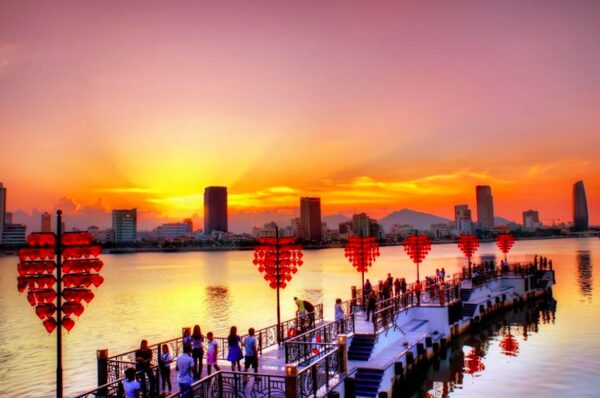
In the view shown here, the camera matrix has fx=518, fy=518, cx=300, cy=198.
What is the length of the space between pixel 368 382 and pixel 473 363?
13.4 metres

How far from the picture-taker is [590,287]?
252ft

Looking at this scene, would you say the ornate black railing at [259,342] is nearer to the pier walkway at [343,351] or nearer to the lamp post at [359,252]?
the pier walkway at [343,351]

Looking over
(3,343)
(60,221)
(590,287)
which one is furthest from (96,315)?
(590,287)

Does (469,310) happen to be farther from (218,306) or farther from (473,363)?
(218,306)

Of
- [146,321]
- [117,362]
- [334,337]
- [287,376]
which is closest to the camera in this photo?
[287,376]

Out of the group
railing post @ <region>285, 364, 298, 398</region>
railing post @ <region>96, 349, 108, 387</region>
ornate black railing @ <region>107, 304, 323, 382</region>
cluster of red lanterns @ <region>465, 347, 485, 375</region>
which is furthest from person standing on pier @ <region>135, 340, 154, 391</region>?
cluster of red lanterns @ <region>465, 347, 485, 375</region>

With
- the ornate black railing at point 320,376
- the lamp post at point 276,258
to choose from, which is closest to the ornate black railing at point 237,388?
the ornate black railing at point 320,376

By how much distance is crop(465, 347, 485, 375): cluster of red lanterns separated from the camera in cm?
3166

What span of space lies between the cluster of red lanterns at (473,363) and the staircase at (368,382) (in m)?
10.6

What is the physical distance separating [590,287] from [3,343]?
250 ft

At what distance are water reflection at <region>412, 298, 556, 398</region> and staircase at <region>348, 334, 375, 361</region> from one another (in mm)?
2711

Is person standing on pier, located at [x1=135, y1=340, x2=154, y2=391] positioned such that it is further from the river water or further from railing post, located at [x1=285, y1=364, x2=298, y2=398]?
the river water

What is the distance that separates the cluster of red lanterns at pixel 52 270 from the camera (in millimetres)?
15422

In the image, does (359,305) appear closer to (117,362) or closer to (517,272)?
(117,362)
